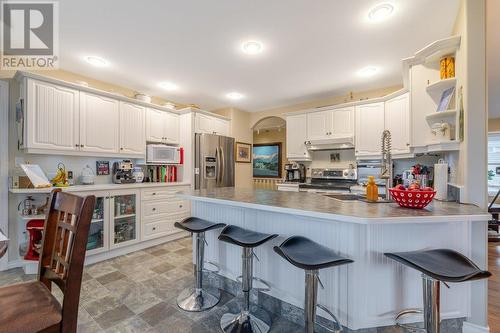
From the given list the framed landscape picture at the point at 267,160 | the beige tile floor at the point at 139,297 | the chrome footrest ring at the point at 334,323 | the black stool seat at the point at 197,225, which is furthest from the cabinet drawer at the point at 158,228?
the framed landscape picture at the point at 267,160

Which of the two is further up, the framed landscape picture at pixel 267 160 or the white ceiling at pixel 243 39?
the white ceiling at pixel 243 39

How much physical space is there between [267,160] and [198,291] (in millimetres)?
4622

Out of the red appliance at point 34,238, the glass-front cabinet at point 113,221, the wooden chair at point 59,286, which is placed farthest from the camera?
the glass-front cabinet at point 113,221

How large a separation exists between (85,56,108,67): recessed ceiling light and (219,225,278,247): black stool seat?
267 centimetres

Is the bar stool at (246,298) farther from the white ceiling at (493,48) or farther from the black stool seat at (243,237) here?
the white ceiling at (493,48)

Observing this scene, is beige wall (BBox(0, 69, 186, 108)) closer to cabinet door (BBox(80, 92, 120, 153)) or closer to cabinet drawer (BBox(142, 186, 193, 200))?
cabinet door (BBox(80, 92, 120, 153))

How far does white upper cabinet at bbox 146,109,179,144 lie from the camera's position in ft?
12.4

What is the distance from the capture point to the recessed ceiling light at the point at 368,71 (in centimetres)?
310

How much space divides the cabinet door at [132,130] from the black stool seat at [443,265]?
140 inches

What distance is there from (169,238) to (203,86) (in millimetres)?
2600

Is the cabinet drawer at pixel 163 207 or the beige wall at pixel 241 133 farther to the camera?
the beige wall at pixel 241 133

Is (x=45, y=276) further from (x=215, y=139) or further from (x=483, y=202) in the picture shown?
(x=215, y=139)

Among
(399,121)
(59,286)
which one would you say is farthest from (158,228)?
(399,121)

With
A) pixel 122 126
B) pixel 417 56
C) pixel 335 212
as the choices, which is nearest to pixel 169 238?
pixel 122 126
